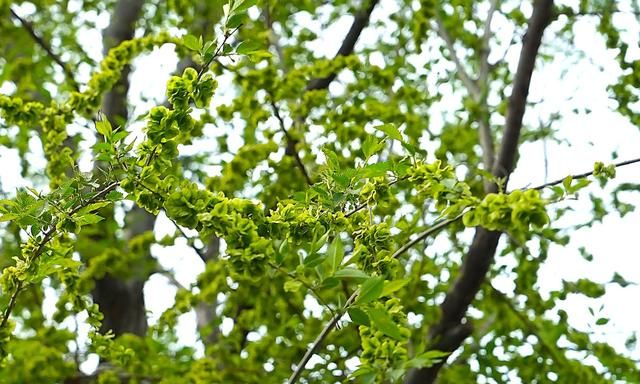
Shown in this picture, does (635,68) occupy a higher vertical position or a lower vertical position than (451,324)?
higher

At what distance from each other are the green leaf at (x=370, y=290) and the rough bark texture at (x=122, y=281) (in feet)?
10.6

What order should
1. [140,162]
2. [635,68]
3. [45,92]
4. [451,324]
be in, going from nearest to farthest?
[140,162], [45,92], [635,68], [451,324]

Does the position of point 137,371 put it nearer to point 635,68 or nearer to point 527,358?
point 527,358

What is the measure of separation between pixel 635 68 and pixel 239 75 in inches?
75.3

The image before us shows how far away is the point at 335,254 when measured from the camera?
1646 mm

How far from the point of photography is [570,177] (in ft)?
5.96

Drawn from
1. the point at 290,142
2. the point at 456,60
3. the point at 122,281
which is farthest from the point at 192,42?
the point at 456,60

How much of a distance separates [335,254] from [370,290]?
0.11 m

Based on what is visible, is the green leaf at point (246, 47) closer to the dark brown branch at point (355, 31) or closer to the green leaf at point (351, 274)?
the green leaf at point (351, 274)

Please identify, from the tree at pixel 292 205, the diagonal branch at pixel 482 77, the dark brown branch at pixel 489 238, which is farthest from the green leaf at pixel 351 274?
the diagonal branch at pixel 482 77

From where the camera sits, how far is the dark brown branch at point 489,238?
3.91 m

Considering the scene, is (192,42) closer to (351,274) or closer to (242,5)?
(242,5)

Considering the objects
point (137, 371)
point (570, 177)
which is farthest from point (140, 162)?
point (137, 371)

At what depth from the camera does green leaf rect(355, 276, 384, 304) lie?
1579mm
